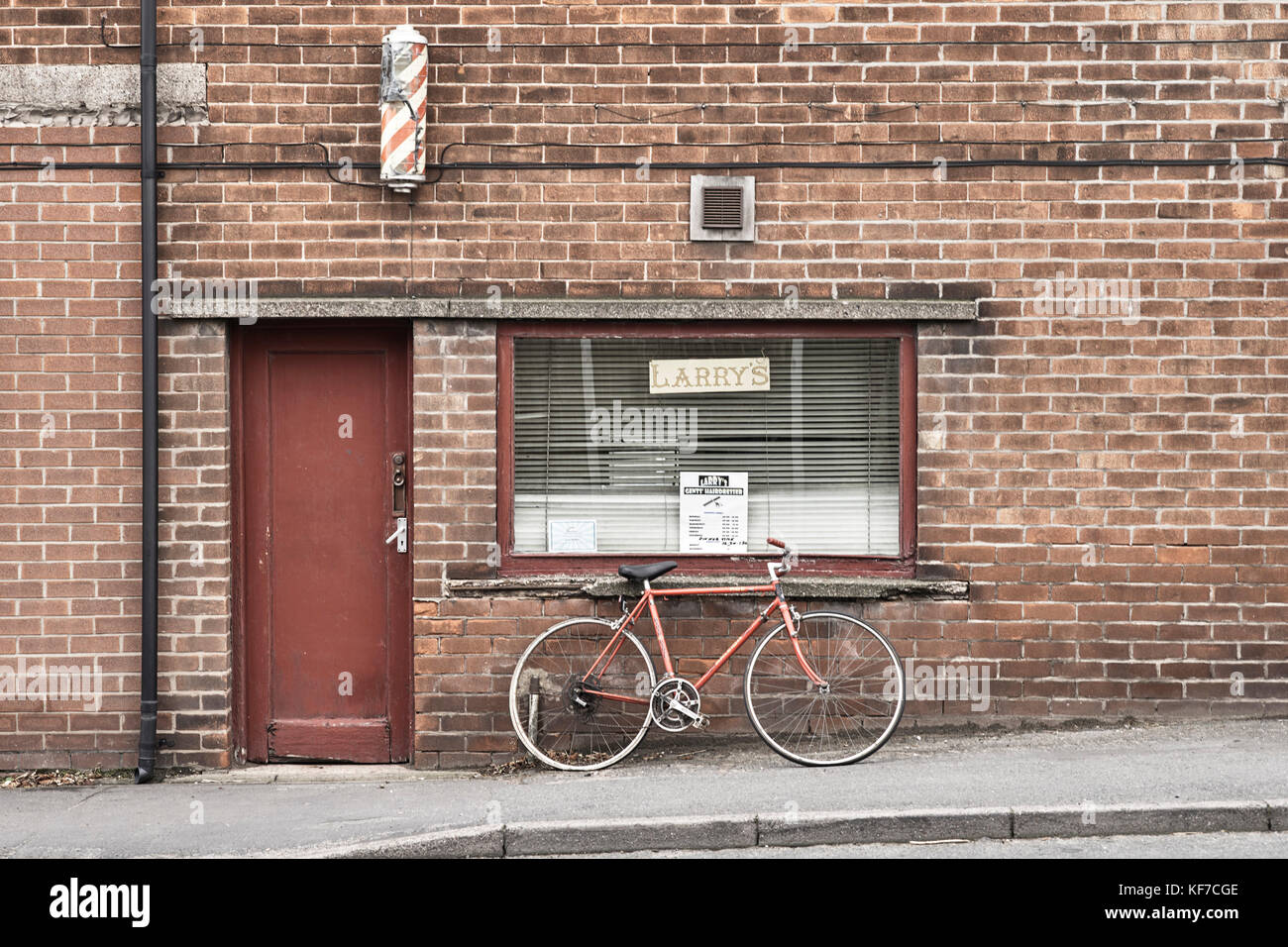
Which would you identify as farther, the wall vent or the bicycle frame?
the wall vent

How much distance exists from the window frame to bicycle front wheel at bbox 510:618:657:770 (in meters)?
0.43

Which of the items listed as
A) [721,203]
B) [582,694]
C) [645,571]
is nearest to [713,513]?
[645,571]

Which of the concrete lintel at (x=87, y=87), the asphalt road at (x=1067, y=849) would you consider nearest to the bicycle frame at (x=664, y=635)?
the asphalt road at (x=1067, y=849)

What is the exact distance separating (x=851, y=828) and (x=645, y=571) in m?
1.85

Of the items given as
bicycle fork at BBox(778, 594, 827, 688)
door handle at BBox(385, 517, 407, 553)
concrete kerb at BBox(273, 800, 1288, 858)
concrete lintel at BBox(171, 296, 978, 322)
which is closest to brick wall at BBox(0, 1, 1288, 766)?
concrete lintel at BBox(171, 296, 978, 322)

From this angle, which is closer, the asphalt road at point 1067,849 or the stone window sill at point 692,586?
the asphalt road at point 1067,849

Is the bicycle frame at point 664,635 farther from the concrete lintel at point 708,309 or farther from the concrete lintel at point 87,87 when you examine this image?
the concrete lintel at point 87,87

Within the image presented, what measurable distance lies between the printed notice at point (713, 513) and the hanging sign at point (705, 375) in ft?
1.56

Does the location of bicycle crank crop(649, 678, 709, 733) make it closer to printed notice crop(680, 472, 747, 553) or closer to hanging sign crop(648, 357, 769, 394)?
printed notice crop(680, 472, 747, 553)

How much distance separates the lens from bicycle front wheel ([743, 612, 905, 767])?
286 inches

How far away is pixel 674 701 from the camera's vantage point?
7.14 m

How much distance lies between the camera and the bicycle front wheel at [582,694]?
729 cm

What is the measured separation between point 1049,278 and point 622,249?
7.45ft

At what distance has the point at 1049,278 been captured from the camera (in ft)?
24.2
